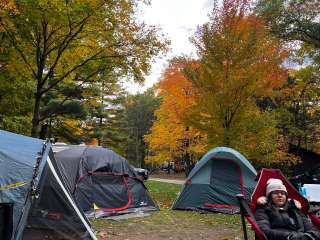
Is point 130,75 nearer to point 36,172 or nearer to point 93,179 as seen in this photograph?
point 93,179

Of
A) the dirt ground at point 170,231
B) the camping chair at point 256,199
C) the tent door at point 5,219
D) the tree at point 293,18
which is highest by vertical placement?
the tree at point 293,18

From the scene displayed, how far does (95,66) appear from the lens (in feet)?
41.1

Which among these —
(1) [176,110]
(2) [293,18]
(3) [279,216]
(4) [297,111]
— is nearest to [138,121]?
(4) [297,111]

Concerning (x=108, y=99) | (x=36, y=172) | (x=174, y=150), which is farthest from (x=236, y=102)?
(x=108, y=99)

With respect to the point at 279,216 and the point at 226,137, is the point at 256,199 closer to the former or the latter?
the point at 279,216

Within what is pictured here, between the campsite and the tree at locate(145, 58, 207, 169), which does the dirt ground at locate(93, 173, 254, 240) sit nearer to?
the campsite

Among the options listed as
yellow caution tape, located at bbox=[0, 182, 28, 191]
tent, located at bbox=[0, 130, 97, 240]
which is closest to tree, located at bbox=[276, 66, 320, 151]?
tent, located at bbox=[0, 130, 97, 240]

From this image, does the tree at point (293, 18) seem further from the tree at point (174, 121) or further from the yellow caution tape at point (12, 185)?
the yellow caution tape at point (12, 185)

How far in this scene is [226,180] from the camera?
10.6m

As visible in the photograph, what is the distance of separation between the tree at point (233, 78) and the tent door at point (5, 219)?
9099 mm

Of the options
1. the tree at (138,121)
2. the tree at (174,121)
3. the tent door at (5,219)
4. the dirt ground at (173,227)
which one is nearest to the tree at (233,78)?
the tree at (174,121)

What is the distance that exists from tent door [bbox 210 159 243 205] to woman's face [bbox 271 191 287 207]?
5467 mm

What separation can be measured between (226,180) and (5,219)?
7164 mm

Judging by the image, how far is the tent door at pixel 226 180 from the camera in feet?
34.2
